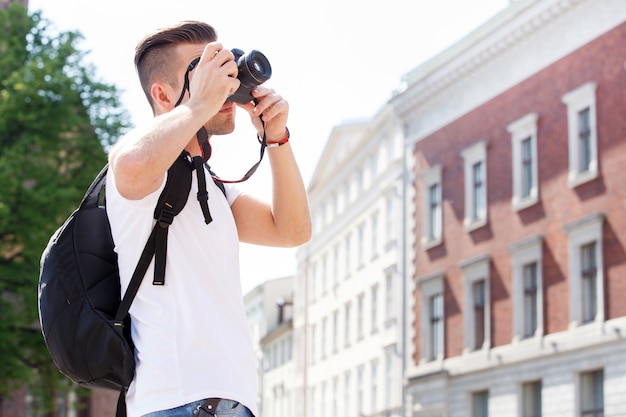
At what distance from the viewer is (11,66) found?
29.6m

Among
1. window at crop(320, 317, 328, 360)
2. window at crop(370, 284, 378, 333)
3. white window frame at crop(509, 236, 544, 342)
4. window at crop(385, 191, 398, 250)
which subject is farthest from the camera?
window at crop(320, 317, 328, 360)

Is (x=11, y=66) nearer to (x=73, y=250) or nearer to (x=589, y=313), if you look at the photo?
(x=589, y=313)

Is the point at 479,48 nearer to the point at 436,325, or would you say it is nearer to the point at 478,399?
the point at 436,325

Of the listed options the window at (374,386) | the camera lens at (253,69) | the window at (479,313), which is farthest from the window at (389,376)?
the camera lens at (253,69)

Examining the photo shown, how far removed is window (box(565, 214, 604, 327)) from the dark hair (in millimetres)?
27307

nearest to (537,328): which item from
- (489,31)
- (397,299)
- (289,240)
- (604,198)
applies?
(604,198)

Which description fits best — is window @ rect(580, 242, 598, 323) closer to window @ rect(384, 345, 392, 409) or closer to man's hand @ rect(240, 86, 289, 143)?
window @ rect(384, 345, 392, 409)

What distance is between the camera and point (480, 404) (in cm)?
3662

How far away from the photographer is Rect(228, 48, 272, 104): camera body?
3.00m

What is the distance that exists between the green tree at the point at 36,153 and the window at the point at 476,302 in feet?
39.5

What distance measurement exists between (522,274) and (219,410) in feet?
105

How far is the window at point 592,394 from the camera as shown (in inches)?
1165

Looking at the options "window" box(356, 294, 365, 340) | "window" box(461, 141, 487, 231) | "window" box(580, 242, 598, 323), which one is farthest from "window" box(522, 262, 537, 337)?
"window" box(356, 294, 365, 340)

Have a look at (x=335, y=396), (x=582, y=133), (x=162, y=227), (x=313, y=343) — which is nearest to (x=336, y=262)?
(x=313, y=343)
